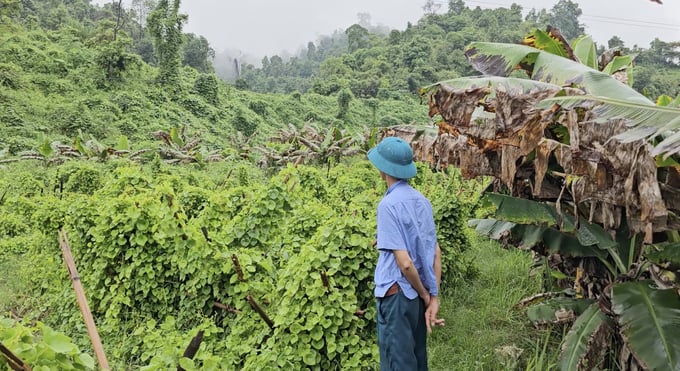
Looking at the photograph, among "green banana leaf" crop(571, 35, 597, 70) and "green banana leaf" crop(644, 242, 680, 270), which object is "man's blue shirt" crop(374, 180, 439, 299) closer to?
"green banana leaf" crop(644, 242, 680, 270)

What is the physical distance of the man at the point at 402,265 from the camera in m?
2.82

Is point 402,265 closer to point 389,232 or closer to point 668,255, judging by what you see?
point 389,232

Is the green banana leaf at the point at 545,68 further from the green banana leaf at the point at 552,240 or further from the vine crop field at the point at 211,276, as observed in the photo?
the vine crop field at the point at 211,276

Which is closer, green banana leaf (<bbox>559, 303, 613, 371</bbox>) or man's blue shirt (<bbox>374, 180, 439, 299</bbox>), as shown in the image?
man's blue shirt (<bbox>374, 180, 439, 299</bbox>)

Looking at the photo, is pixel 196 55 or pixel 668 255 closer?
pixel 668 255

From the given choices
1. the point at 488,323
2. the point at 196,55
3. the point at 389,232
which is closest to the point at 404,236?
the point at 389,232

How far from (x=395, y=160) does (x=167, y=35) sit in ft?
89.1

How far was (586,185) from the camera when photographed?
3006 millimetres

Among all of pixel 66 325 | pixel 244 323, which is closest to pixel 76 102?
pixel 66 325

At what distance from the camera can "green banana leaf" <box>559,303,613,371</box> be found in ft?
10.6

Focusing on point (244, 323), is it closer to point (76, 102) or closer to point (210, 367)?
point (210, 367)

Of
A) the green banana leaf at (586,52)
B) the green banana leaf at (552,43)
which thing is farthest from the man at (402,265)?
the green banana leaf at (586,52)

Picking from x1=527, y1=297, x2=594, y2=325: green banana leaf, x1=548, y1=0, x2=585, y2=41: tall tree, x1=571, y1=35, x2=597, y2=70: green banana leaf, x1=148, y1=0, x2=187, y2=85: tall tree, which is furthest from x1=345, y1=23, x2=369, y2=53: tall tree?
x1=527, y1=297, x2=594, y2=325: green banana leaf

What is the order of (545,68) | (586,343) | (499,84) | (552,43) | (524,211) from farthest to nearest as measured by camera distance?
(552,43), (545,68), (499,84), (524,211), (586,343)
